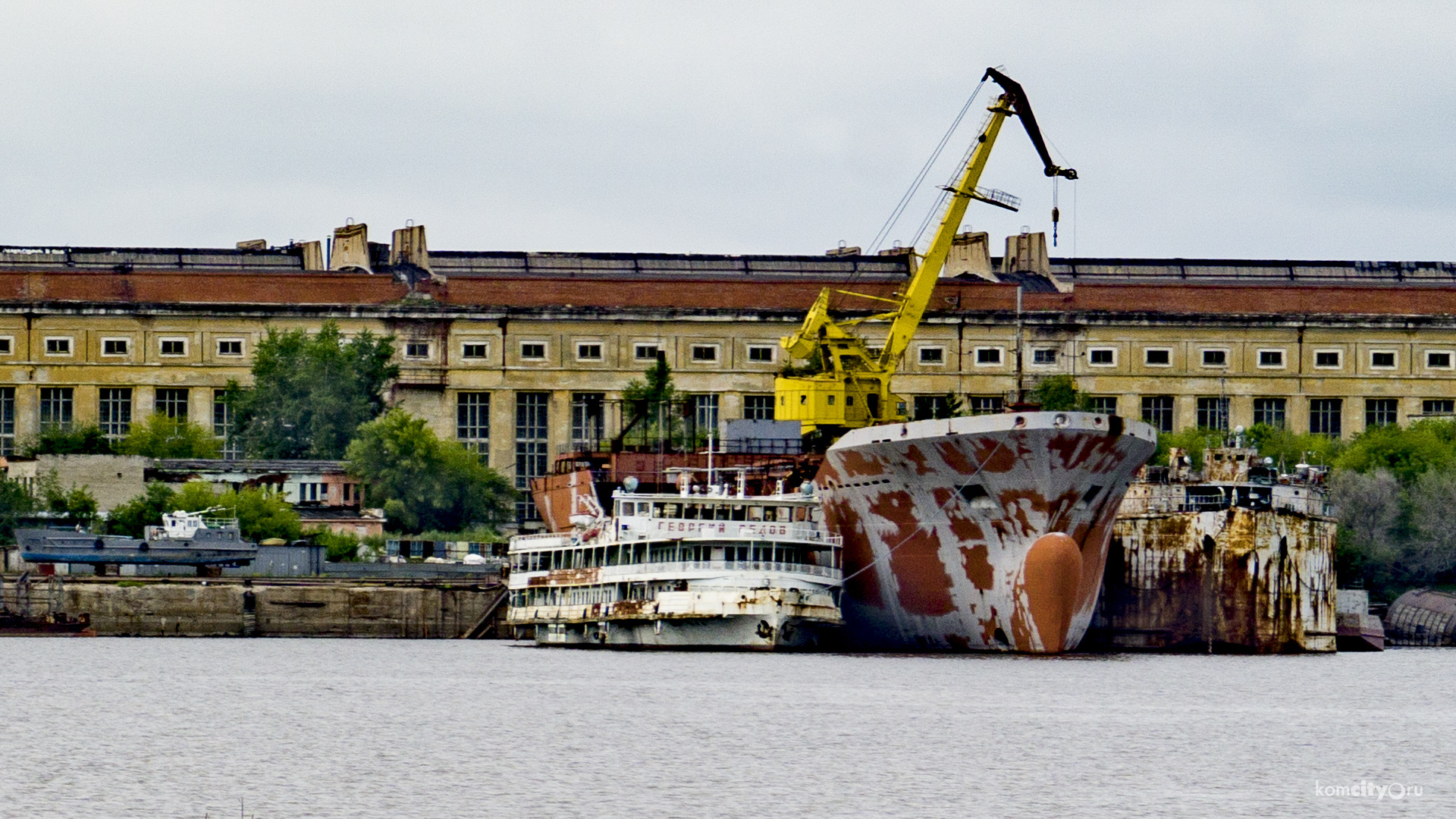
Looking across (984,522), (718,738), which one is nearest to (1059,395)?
(984,522)

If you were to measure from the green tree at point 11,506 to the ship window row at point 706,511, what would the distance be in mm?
46480

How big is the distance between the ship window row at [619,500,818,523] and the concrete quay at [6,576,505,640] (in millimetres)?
20572

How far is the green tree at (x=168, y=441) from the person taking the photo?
157250 millimetres

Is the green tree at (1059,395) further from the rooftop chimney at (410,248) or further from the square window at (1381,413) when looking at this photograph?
the rooftop chimney at (410,248)

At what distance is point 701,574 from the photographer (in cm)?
9675

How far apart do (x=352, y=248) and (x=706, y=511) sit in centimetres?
7991

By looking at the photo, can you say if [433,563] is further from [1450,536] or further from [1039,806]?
[1039,806]

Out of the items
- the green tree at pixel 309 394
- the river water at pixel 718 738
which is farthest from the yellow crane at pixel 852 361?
the green tree at pixel 309 394

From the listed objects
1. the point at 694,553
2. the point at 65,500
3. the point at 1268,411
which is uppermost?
the point at 1268,411

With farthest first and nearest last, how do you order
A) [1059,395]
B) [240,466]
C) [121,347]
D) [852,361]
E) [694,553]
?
[121,347], [1059,395], [240,466], [852,361], [694,553]

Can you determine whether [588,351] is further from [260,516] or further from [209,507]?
[209,507]

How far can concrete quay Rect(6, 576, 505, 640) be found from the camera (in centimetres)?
12044

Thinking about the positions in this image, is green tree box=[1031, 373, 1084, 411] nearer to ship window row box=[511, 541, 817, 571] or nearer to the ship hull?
the ship hull

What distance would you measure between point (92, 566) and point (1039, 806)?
77.5m
